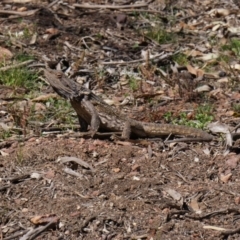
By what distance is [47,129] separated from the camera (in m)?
6.98

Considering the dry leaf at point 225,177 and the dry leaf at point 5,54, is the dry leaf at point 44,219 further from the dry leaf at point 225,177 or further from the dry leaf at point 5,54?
the dry leaf at point 5,54

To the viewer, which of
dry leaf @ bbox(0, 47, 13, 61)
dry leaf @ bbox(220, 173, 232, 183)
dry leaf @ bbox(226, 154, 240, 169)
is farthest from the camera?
dry leaf @ bbox(0, 47, 13, 61)

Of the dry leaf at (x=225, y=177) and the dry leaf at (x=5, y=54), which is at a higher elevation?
the dry leaf at (x=5, y=54)

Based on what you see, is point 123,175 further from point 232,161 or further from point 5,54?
point 5,54

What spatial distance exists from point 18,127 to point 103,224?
6.08 feet

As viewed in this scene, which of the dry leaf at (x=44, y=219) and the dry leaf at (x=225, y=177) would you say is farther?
the dry leaf at (x=225, y=177)

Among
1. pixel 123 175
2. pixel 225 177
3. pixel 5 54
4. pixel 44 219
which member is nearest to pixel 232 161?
pixel 225 177

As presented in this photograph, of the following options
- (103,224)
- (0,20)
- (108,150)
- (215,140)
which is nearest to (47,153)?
(108,150)

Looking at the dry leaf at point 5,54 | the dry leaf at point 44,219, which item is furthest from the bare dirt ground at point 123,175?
the dry leaf at point 5,54

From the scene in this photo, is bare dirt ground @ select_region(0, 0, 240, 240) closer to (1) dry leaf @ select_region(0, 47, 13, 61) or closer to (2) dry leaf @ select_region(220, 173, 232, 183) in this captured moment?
(2) dry leaf @ select_region(220, 173, 232, 183)

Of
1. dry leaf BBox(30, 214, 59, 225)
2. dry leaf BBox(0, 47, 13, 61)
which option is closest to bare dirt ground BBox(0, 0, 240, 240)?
dry leaf BBox(30, 214, 59, 225)

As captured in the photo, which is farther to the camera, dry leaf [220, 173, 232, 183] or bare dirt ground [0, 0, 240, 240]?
dry leaf [220, 173, 232, 183]

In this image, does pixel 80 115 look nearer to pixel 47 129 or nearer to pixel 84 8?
pixel 47 129

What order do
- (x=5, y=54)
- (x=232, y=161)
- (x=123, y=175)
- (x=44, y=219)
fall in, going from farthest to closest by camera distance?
(x=5, y=54) < (x=232, y=161) < (x=123, y=175) < (x=44, y=219)
